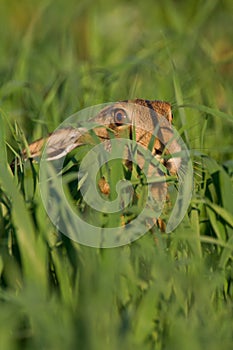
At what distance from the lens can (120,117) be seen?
3.27 meters

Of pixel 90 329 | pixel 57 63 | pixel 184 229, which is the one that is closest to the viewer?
pixel 90 329

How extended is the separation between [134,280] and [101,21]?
14.2 ft

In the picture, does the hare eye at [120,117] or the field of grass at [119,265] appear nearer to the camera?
the field of grass at [119,265]

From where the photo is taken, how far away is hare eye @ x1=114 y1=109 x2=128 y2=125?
10.7 feet

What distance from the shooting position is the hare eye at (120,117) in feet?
10.7

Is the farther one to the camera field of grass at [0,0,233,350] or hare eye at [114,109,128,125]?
hare eye at [114,109,128,125]

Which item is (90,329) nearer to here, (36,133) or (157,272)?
(157,272)

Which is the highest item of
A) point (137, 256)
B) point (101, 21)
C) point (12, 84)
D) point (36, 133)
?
point (101, 21)

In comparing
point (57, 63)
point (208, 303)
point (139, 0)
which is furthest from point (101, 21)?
point (208, 303)

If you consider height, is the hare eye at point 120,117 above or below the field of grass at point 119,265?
above

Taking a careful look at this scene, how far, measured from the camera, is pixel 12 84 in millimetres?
4254

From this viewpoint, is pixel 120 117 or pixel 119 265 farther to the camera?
pixel 120 117

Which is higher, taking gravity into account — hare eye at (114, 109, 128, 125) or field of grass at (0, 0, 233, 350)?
hare eye at (114, 109, 128, 125)

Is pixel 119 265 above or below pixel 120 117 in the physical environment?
below
